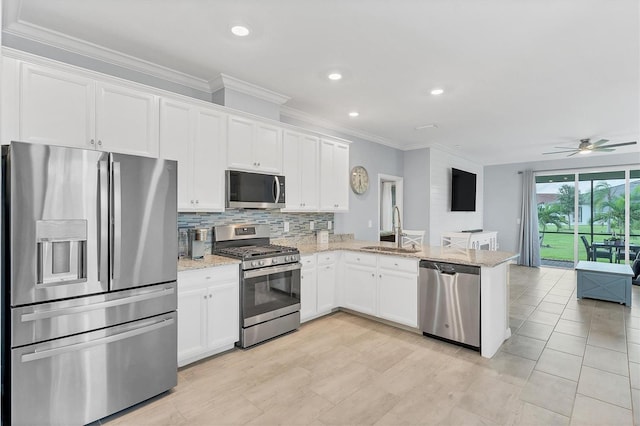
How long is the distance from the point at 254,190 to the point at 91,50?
73.3 inches

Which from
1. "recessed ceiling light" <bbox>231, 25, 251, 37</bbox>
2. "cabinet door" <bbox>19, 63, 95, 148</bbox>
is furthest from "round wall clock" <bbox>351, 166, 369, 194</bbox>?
"cabinet door" <bbox>19, 63, 95, 148</bbox>

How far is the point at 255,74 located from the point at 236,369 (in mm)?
2828

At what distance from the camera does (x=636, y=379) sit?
2.67 meters

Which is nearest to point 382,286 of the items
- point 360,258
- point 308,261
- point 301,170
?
point 360,258

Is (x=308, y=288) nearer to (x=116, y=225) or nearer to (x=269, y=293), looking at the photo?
(x=269, y=293)

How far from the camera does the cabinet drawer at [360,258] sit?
13.0 ft

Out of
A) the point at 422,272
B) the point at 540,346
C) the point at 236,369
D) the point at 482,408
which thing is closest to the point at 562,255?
the point at 540,346

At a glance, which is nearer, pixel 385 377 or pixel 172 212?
pixel 172 212

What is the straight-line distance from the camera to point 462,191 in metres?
7.23

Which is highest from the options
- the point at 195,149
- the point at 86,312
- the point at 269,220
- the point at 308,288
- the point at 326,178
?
the point at 195,149

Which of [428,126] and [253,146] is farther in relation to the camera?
[428,126]

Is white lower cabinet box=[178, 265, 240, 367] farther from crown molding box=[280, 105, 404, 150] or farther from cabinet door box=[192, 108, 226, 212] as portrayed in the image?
crown molding box=[280, 105, 404, 150]

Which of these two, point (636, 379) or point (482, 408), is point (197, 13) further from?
point (636, 379)

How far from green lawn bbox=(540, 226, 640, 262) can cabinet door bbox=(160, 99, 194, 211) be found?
8.69 metres
